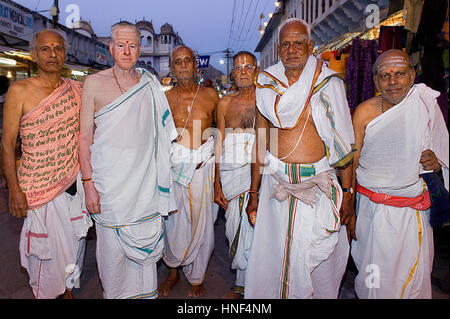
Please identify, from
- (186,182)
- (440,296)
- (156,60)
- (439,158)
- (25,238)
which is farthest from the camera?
(156,60)

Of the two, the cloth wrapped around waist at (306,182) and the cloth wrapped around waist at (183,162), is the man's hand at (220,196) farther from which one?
the cloth wrapped around waist at (306,182)

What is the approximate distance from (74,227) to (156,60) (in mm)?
45318

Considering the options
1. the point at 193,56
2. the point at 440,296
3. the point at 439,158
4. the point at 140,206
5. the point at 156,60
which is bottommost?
the point at 440,296

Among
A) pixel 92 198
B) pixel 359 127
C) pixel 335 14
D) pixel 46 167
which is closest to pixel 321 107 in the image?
pixel 359 127

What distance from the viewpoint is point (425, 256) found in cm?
260

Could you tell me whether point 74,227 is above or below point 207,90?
below

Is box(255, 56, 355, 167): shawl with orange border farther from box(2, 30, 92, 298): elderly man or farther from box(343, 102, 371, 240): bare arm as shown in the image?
box(2, 30, 92, 298): elderly man

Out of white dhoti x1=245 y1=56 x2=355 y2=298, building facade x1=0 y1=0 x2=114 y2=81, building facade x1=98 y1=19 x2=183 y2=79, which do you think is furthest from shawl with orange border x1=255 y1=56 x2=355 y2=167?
building facade x1=98 y1=19 x2=183 y2=79

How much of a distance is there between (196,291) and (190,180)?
3.91 ft

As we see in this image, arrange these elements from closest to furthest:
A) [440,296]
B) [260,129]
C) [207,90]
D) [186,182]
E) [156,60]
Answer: [260,129] → [440,296] → [186,182] → [207,90] → [156,60]

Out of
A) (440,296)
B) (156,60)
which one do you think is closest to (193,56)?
(440,296)

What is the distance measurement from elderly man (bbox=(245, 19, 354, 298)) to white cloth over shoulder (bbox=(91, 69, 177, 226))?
3.12 ft

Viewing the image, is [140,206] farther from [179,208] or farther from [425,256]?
[425,256]

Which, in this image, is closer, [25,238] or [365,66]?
[25,238]
